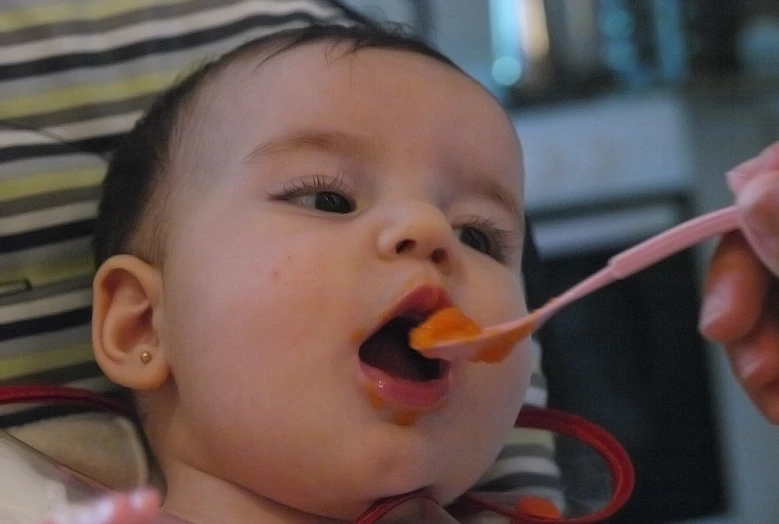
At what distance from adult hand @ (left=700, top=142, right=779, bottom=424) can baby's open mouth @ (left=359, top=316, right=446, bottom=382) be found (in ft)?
0.59

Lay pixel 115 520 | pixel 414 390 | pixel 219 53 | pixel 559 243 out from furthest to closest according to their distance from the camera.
A: pixel 559 243 → pixel 219 53 → pixel 414 390 → pixel 115 520

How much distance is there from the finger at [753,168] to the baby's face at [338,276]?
18 cm

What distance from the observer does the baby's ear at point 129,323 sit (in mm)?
664

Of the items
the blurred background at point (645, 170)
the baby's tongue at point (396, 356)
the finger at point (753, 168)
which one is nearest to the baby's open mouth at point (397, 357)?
the baby's tongue at point (396, 356)

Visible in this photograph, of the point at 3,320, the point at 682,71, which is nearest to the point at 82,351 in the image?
the point at 3,320

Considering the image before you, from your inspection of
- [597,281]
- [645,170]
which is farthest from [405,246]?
[645,170]

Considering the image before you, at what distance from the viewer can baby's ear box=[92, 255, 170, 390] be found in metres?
0.66

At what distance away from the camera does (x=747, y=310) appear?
1.85 feet

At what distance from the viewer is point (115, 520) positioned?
0.42m

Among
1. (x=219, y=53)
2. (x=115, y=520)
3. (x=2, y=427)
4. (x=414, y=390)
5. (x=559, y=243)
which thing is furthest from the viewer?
(x=559, y=243)

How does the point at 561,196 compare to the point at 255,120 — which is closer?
the point at 255,120

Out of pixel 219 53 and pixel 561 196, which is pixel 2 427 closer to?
pixel 219 53

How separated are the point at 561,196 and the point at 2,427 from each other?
1.16m

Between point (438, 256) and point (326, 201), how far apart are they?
9cm
